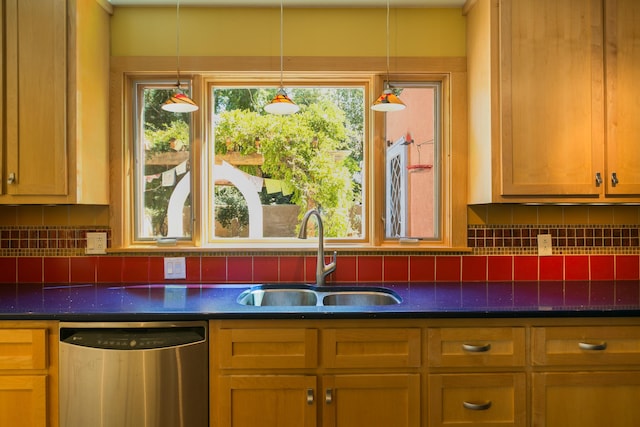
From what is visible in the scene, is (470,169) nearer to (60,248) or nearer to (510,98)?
(510,98)

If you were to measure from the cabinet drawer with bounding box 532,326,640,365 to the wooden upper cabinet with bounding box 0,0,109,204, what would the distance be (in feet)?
6.98

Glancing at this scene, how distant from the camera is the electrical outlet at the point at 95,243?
2168mm

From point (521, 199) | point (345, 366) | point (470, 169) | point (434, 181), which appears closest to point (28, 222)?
point (345, 366)

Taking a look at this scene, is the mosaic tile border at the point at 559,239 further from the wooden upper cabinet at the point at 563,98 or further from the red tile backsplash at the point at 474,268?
the wooden upper cabinet at the point at 563,98

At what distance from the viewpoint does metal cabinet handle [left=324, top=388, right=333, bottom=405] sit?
1529mm

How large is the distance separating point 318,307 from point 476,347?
0.64 meters

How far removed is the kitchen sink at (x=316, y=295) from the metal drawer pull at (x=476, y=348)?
46 cm

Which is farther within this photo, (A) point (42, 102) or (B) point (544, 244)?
(B) point (544, 244)

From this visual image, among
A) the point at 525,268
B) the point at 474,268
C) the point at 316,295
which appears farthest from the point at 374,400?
the point at 525,268

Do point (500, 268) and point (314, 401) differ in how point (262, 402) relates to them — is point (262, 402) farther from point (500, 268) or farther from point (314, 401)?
point (500, 268)

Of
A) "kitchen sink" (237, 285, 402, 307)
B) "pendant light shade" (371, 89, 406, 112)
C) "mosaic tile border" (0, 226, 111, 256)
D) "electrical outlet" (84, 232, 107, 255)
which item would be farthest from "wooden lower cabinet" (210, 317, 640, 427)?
"mosaic tile border" (0, 226, 111, 256)

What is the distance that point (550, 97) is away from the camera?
1861mm

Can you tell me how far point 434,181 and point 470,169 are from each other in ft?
0.69

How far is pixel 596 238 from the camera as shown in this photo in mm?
2219
